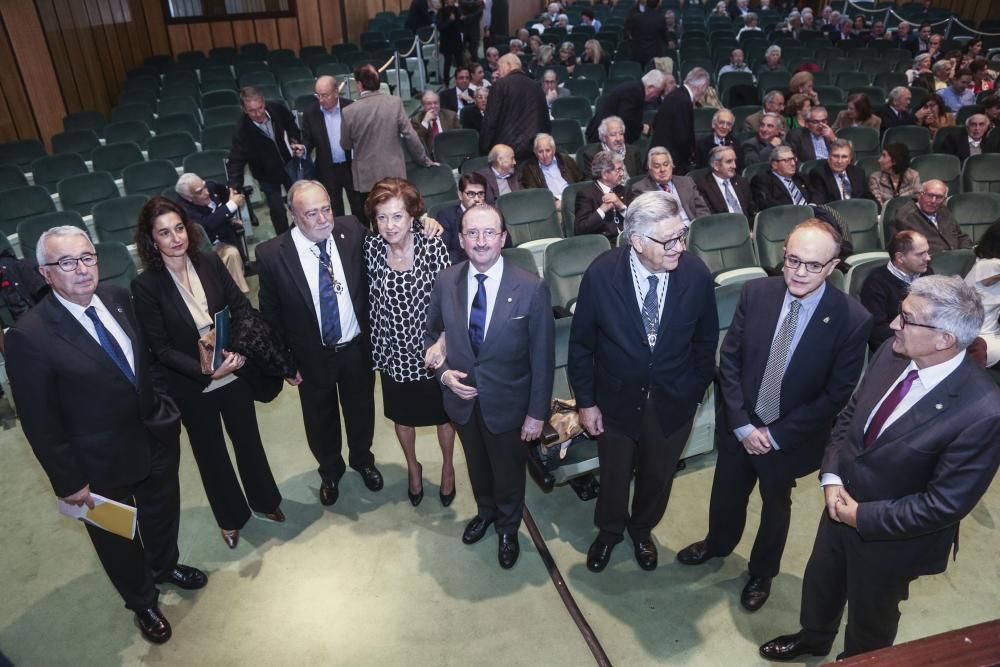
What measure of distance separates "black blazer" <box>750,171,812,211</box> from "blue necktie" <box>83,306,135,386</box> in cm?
457

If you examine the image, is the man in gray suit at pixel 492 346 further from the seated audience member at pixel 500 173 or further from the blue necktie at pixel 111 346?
the seated audience member at pixel 500 173

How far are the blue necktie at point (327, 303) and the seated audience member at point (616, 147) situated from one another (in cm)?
278

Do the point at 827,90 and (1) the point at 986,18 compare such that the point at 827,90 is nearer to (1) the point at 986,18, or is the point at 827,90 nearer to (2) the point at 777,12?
(2) the point at 777,12

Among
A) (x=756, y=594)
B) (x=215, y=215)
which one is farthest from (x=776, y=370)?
(x=215, y=215)

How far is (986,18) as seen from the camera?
14.8 m

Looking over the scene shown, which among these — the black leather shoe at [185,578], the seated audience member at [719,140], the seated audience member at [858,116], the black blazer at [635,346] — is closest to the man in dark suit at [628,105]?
the seated audience member at [719,140]

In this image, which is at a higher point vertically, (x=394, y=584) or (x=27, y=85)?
(x=27, y=85)

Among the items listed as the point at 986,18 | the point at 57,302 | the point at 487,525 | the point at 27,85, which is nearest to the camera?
the point at 57,302

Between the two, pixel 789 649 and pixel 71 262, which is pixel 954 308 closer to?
pixel 789 649

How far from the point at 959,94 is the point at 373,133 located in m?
7.92

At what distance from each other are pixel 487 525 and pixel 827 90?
804 centimetres

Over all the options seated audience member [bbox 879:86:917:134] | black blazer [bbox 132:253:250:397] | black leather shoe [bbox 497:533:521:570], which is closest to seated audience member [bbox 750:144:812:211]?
seated audience member [bbox 879:86:917:134]

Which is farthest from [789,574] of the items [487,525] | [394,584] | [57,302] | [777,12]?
[777,12]

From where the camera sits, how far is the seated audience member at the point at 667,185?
15.8 feet
